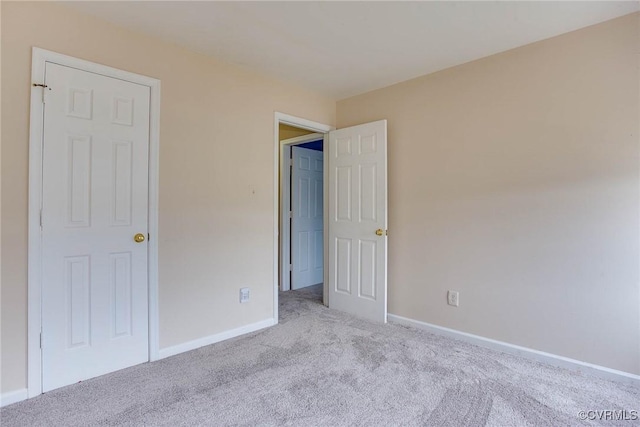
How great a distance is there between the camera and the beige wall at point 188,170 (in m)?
1.82

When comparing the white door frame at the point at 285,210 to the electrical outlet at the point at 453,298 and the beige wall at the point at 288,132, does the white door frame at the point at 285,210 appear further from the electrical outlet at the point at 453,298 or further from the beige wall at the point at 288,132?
the electrical outlet at the point at 453,298

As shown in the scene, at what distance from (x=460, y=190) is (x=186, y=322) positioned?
2524mm

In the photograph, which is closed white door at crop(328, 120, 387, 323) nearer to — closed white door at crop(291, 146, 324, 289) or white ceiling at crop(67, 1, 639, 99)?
white ceiling at crop(67, 1, 639, 99)

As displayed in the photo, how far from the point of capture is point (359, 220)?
3369 millimetres

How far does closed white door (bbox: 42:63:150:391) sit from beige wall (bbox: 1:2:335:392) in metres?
0.12

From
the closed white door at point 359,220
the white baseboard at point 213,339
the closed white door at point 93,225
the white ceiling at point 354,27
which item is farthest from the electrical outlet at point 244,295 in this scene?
the white ceiling at point 354,27

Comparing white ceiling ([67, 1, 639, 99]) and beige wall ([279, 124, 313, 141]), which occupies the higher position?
white ceiling ([67, 1, 639, 99])

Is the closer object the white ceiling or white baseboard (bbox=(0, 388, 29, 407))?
white baseboard (bbox=(0, 388, 29, 407))

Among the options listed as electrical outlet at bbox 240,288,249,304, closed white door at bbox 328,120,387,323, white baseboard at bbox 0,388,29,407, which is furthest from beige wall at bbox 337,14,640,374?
white baseboard at bbox 0,388,29,407

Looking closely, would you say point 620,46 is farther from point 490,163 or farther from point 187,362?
point 187,362

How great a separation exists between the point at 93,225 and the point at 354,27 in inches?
86.6

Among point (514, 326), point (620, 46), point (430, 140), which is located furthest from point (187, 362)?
point (620, 46)

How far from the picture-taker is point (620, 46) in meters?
2.06

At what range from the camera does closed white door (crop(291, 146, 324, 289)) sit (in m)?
4.46
